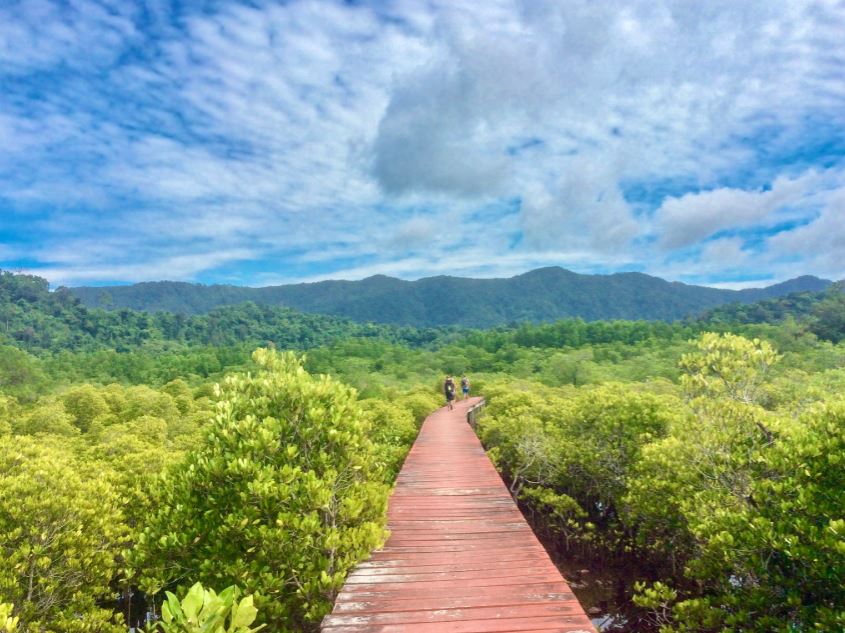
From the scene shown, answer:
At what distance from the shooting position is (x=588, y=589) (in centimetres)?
1089

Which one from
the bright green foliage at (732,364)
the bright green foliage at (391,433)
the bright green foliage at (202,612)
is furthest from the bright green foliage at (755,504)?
the bright green foliage at (391,433)

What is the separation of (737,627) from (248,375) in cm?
611

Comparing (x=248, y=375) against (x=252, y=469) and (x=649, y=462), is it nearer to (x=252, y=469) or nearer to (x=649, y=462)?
(x=252, y=469)

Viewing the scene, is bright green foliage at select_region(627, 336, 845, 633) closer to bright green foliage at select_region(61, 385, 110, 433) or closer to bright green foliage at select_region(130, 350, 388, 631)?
bright green foliage at select_region(130, 350, 388, 631)

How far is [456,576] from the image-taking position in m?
4.92

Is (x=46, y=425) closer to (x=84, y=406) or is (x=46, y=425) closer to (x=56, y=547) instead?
(x=84, y=406)

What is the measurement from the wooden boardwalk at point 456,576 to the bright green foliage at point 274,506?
385mm

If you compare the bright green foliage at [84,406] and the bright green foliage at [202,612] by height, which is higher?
the bright green foliage at [202,612]

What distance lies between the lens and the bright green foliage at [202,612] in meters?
2.34

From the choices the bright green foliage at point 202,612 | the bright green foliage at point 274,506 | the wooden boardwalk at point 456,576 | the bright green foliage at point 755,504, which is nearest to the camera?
the bright green foliage at point 202,612

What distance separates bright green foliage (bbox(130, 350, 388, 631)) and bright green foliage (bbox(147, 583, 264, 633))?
2.12 m

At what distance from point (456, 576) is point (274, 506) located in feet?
6.70

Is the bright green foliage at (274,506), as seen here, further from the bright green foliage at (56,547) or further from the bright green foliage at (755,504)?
the bright green foliage at (755,504)

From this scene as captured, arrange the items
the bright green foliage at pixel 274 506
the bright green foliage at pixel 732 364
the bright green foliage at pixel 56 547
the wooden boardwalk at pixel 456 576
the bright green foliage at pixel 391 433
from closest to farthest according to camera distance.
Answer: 1. the wooden boardwalk at pixel 456 576
2. the bright green foliage at pixel 274 506
3. the bright green foliage at pixel 56 547
4. the bright green foliage at pixel 732 364
5. the bright green foliage at pixel 391 433
